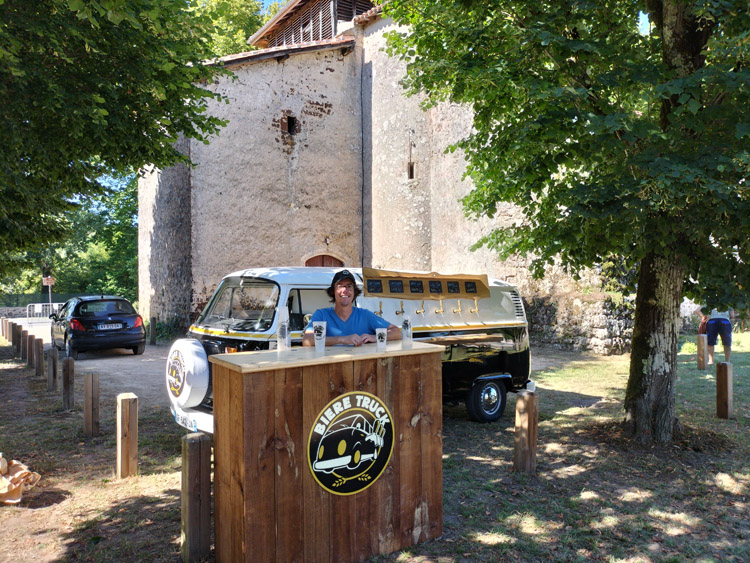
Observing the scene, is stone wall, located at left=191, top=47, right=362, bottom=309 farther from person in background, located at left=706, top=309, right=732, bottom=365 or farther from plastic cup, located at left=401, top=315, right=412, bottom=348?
plastic cup, located at left=401, top=315, right=412, bottom=348

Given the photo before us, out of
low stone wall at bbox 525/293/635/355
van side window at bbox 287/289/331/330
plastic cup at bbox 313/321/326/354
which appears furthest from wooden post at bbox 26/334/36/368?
low stone wall at bbox 525/293/635/355

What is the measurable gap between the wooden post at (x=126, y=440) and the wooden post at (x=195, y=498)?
1.96m

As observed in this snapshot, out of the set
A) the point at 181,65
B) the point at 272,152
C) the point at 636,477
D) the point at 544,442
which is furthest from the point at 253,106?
the point at 636,477

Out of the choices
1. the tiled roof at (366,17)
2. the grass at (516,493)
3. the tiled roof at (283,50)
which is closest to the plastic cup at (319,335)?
the grass at (516,493)

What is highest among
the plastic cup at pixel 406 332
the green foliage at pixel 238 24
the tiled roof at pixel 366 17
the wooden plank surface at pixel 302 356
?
the green foliage at pixel 238 24

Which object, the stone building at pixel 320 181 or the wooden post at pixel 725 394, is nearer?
the wooden post at pixel 725 394

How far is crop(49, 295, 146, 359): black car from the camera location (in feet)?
43.6

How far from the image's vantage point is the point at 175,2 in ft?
22.6

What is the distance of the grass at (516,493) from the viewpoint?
12.9 ft

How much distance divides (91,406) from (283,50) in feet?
47.4

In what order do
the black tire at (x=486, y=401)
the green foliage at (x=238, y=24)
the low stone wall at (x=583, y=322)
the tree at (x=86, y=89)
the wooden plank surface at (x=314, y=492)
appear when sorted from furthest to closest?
the green foliage at (x=238, y=24) < the low stone wall at (x=583, y=322) < the black tire at (x=486, y=401) < the tree at (x=86, y=89) < the wooden plank surface at (x=314, y=492)

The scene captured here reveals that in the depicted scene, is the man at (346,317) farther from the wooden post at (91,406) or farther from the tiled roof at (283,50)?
the tiled roof at (283,50)

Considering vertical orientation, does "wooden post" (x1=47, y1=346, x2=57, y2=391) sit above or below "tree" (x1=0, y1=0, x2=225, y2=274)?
below

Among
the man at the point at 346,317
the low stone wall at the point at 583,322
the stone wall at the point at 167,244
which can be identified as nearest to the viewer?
the man at the point at 346,317
